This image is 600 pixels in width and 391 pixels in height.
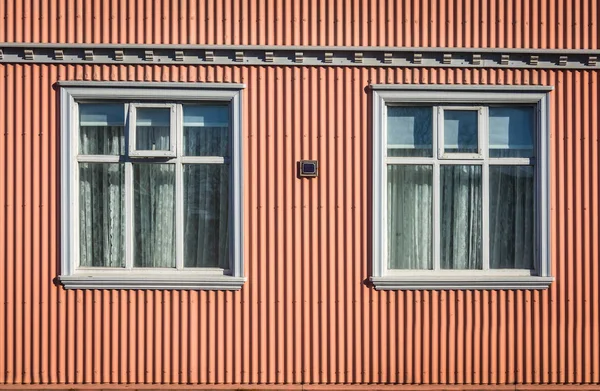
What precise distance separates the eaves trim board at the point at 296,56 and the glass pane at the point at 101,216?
1.13 m

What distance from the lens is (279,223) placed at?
7344 mm

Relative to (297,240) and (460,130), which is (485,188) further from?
(297,240)

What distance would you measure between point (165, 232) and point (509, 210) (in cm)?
361

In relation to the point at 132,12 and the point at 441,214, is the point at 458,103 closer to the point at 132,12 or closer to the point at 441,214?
the point at 441,214

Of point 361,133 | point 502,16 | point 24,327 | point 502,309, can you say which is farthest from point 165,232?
point 502,16

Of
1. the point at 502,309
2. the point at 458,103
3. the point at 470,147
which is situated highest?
the point at 458,103

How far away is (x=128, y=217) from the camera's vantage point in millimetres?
7438

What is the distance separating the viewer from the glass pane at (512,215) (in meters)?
7.55

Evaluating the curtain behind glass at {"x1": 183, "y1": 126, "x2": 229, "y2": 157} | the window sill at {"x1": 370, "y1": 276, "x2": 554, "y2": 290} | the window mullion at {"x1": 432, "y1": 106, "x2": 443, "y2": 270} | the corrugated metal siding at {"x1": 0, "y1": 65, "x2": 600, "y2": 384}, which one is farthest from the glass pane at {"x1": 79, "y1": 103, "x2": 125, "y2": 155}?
the window mullion at {"x1": 432, "y1": 106, "x2": 443, "y2": 270}

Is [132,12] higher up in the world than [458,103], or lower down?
higher up

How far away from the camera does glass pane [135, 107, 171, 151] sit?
741 cm

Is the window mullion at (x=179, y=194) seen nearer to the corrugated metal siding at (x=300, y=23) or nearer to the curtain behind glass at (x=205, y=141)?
the curtain behind glass at (x=205, y=141)

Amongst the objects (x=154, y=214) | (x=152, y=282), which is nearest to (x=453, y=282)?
(x=152, y=282)

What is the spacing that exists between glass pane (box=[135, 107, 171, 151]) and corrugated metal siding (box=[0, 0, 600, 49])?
71 cm
